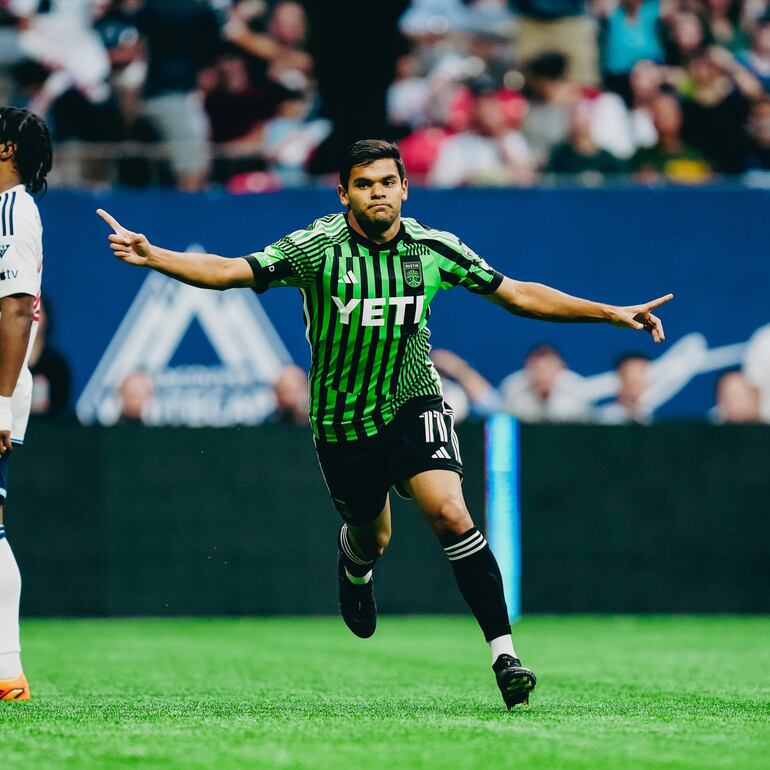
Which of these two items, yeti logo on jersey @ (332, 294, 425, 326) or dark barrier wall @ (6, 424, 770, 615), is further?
dark barrier wall @ (6, 424, 770, 615)

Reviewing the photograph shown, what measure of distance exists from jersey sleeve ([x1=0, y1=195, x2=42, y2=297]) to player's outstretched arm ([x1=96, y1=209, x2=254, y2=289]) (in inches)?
14.6

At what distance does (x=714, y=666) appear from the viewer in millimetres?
8188

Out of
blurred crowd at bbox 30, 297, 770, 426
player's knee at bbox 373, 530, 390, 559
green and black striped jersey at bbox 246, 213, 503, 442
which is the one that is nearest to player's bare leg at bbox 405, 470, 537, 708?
green and black striped jersey at bbox 246, 213, 503, 442

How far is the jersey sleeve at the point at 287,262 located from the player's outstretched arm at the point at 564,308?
2.59ft

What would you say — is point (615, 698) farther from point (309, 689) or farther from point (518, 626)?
point (518, 626)

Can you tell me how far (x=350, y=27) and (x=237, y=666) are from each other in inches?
303

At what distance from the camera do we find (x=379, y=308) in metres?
6.38

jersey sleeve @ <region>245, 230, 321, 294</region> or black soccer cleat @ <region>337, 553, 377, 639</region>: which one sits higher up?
jersey sleeve @ <region>245, 230, 321, 294</region>

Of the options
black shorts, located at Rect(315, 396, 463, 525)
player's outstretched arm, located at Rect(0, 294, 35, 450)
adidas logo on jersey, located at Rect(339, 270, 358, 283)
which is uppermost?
adidas logo on jersey, located at Rect(339, 270, 358, 283)

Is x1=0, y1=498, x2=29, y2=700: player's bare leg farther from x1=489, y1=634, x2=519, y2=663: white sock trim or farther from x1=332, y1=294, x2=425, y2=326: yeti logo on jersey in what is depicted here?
x1=489, y1=634, x2=519, y2=663: white sock trim

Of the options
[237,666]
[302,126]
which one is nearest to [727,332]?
[302,126]

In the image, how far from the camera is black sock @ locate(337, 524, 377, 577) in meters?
7.52

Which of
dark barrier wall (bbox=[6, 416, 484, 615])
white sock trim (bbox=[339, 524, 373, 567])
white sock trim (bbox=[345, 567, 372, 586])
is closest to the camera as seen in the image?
white sock trim (bbox=[339, 524, 373, 567])

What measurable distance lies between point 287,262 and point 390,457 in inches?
38.3
